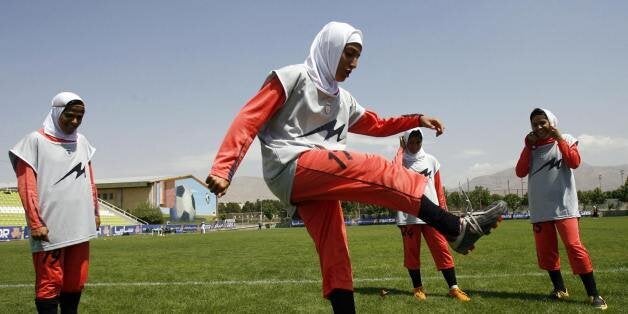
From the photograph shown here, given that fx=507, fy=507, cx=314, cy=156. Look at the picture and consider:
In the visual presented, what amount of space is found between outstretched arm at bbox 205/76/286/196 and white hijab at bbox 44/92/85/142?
268cm

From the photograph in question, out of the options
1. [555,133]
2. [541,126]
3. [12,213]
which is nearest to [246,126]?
[555,133]

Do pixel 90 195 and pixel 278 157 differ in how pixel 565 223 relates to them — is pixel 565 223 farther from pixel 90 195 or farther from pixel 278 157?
pixel 90 195

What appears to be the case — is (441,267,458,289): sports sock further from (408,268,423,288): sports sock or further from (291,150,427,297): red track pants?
(291,150,427,297): red track pants

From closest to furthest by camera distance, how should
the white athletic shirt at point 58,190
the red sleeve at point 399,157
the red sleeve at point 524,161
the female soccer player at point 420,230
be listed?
the white athletic shirt at point 58,190
the red sleeve at point 524,161
the female soccer player at point 420,230
the red sleeve at point 399,157

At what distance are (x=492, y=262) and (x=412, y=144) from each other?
219 inches

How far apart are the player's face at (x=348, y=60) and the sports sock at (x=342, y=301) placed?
1.63 metres

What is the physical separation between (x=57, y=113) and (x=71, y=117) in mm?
149

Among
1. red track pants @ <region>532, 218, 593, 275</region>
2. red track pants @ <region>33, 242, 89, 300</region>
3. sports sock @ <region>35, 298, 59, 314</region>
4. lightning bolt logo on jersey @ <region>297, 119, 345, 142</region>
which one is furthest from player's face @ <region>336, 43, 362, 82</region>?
red track pants @ <region>532, 218, 593, 275</region>

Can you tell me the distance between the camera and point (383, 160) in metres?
3.56

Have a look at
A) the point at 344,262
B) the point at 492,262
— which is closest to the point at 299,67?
the point at 344,262

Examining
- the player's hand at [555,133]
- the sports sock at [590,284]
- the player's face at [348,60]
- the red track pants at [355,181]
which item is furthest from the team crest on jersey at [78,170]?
the sports sock at [590,284]

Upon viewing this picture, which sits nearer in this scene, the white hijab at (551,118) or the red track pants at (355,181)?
the red track pants at (355,181)

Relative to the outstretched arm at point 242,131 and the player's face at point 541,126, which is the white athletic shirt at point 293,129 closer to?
the outstretched arm at point 242,131

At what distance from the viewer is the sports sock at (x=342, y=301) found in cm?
381
